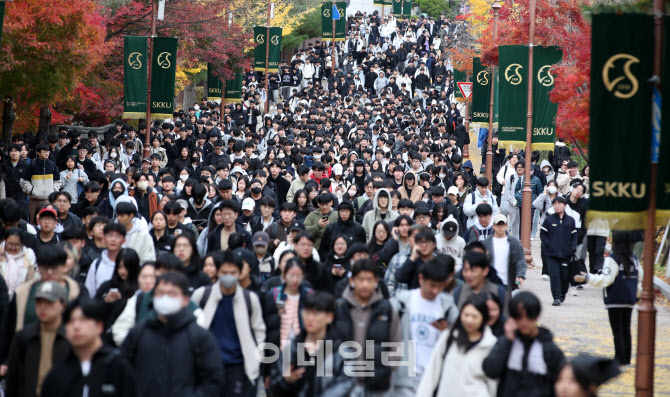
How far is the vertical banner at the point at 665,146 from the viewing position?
7.30 metres

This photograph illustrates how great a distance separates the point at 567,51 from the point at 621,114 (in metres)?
15.1

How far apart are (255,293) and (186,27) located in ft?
68.6

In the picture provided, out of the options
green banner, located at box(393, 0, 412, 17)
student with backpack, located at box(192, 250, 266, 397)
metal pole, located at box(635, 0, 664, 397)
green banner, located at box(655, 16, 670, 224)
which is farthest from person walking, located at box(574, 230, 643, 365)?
green banner, located at box(393, 0, 412, 17)

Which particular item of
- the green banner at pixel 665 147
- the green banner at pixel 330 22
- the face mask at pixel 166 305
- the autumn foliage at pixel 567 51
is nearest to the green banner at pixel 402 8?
the green banner at pixel 330 22

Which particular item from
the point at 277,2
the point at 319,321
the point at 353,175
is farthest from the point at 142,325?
the point at 277,2

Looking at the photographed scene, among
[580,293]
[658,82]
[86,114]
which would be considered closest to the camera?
[658,82]

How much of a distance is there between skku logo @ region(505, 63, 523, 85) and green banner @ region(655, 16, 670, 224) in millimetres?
11630

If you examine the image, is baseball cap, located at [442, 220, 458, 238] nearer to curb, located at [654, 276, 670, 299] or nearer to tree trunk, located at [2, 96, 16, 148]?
curb, located at [654, 276, 670, 299]

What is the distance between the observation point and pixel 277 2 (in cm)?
4359

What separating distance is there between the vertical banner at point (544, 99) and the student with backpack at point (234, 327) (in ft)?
40.0

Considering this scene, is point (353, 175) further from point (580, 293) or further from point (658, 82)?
point (658, 82)

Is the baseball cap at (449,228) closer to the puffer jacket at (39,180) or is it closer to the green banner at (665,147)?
the green banner at (665,147)

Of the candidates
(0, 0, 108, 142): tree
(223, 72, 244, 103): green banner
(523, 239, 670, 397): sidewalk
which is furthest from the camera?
(223, 72, 244, 103): green banner

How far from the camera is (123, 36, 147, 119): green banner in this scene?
811 inches
